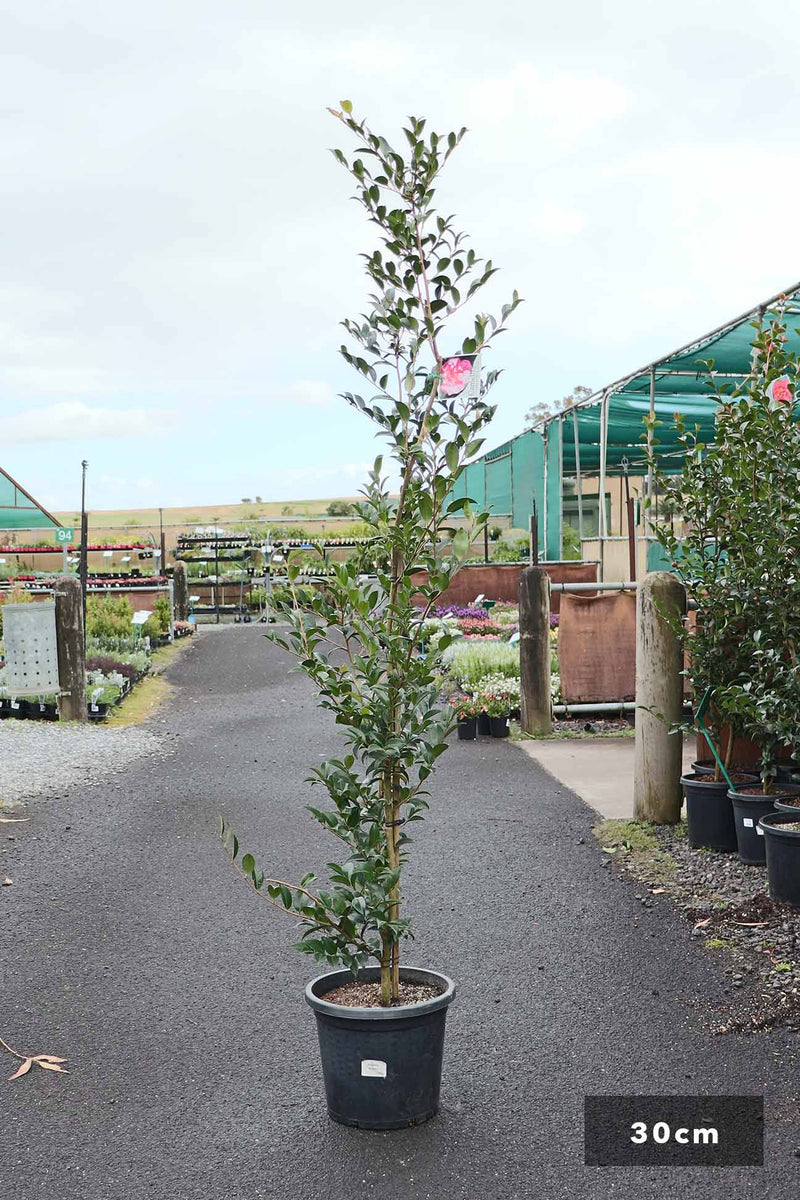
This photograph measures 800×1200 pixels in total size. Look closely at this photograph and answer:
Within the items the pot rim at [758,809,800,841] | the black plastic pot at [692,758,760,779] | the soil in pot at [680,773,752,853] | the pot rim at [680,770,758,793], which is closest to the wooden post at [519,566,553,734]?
the black plastic pot at [692,758,760,779]

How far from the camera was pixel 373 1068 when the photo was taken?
3.34 metres

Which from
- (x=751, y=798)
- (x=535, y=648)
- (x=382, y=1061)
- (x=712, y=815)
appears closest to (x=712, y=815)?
(x=712, y=815)

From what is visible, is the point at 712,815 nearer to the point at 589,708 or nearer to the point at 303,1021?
the point at 303,1021

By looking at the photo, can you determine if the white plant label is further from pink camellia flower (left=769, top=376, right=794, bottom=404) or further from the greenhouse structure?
the greenhouse structure

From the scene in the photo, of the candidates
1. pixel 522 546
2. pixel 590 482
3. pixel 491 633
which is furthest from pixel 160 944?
pixel 590 482

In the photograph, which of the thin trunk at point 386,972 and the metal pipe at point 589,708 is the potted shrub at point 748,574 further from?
the metal pipe at point 589,708

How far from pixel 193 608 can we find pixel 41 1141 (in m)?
24.7

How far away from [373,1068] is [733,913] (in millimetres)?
2472

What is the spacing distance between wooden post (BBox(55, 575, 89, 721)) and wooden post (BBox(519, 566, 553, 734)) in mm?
4566

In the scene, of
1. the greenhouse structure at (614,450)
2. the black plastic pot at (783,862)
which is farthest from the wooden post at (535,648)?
the black plastic pot at (783,862)

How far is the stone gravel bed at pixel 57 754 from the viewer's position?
28.0ft

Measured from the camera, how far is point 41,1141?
11.0ft

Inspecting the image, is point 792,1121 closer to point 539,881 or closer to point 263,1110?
point 263,1110

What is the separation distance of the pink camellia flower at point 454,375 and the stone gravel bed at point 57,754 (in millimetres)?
5501
